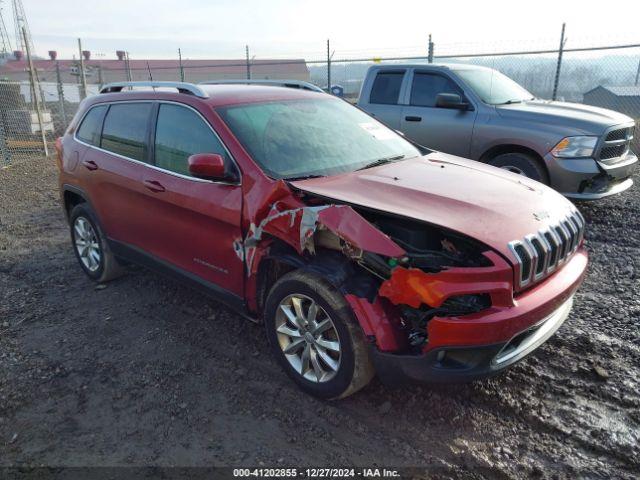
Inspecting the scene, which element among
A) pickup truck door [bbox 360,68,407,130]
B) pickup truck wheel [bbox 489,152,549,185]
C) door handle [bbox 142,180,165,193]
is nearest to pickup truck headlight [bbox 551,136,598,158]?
pickup truck wheel [bbox 489,152,549,185]

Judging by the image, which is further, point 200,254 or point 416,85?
point 416,85

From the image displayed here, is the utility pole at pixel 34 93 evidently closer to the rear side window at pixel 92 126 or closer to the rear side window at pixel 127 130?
the rear side window at pixel 92 126

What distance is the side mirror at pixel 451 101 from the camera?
6.62 metres

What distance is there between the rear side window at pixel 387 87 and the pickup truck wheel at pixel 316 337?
17.2 feet

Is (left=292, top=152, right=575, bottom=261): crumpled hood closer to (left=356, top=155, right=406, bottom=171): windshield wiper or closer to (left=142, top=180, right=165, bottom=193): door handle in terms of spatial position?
(left=356, top=155, right=406, bottom=171): windshield wiper

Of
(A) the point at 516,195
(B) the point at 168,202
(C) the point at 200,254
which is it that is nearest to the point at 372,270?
(A) the point at 516,195

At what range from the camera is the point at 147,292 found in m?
4.62

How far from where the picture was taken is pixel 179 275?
381cm

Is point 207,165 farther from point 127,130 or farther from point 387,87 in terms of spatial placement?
point 387,87

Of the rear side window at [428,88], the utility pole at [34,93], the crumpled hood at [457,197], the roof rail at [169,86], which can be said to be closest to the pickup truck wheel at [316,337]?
the crumpled hood at [457,197]

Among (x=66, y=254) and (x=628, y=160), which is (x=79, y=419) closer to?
(x=66, y=254)

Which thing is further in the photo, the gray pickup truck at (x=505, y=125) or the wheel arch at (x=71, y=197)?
→ the gray pickup truck at (x=505, y=125)

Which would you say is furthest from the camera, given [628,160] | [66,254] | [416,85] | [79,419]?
[416,85]

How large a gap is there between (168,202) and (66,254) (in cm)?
283
